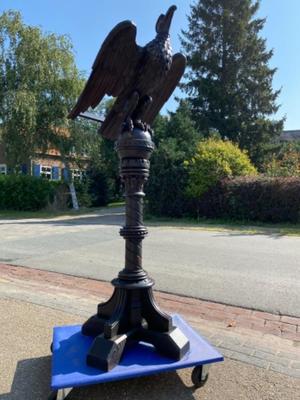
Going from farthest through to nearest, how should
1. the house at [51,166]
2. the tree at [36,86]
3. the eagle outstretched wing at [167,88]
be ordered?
the house at [51,166] → the tree at [36,86] → the eagle outstretched wing at [167,88]

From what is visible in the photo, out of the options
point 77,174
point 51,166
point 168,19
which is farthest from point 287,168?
point 51,166

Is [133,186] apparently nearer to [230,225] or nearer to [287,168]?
[230,225]

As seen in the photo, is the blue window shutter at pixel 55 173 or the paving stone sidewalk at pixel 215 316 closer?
the paving stone sidewalk at pixel 215 316

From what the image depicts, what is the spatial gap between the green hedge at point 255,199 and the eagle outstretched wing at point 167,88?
13.2m

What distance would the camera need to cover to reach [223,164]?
56.9 feet

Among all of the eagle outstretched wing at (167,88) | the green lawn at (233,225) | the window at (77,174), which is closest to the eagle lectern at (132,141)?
the eagle outstretched wing at (167,88)

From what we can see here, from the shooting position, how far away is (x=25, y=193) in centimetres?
2458

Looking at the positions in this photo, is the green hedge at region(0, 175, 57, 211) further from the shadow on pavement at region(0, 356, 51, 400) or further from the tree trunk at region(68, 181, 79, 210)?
the shadow on pavement at region(0, 356, 51, 400)

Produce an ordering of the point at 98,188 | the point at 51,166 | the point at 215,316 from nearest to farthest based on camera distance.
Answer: the point at 215,316 < the point at 98,188 < the point at 51,166

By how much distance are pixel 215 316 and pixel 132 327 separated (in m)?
1.85

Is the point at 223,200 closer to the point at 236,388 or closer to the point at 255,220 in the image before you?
the point at 255,220

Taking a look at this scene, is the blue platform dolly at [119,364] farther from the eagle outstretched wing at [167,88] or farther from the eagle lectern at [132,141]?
the eagle outstretched wing at [167,88]

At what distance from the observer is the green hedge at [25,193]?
24562mm

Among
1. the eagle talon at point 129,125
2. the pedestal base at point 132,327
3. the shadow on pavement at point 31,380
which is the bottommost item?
the shadow on pavement at point 31,380
